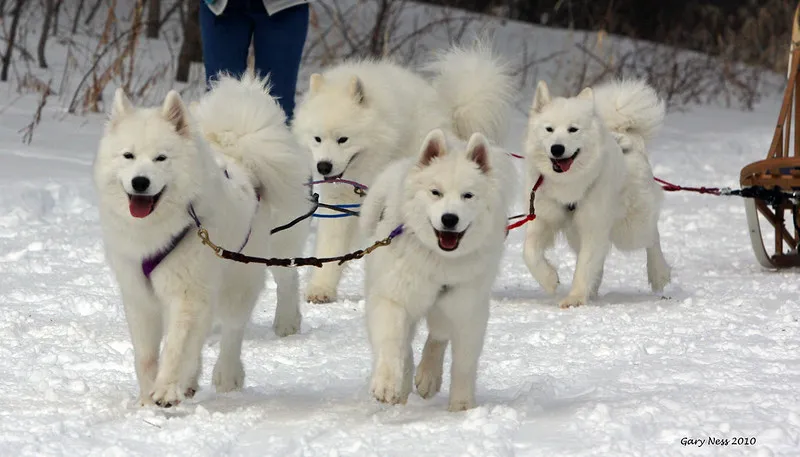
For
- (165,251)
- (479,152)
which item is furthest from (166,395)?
(479,152)

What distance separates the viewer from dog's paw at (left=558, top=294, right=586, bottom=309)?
19.1 feet

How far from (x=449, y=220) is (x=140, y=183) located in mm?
961

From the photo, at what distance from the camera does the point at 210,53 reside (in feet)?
21.1

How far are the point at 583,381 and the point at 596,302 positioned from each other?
1949mm

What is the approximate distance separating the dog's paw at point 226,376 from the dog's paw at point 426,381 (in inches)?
25.4

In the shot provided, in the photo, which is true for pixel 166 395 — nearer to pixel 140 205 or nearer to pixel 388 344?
pixel 140 205

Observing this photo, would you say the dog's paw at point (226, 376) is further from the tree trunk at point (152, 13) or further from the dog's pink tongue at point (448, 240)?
the tree trunk at point (152, 13)

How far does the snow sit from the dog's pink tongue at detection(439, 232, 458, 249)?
0.53 meters

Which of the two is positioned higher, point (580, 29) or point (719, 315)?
point (580, 29)

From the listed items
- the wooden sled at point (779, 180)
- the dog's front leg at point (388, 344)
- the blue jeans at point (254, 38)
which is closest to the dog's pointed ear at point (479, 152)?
the dog's front leg at point (388, 344)

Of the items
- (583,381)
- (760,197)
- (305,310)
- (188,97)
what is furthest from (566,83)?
(583,381)

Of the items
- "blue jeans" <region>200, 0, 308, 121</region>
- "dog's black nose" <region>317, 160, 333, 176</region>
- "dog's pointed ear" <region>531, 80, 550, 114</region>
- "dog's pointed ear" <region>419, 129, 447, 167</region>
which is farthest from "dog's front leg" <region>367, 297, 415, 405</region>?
"blue jeans" <region>200, 0, 308, 121</region>

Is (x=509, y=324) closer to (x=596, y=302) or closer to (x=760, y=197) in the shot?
(x=596, y=302)

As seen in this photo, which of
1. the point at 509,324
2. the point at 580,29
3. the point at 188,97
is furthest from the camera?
the point at 580,29
